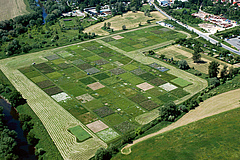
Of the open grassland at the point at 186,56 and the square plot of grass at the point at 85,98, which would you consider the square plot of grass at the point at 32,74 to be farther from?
the open grassland at the point at 186,56

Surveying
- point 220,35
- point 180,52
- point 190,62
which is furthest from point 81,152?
point 220,35

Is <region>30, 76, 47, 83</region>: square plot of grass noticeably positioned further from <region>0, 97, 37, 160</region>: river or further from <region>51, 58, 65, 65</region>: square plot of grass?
<region>0, 97, 37, 160</region>: river

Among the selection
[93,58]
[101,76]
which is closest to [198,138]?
[101,76]

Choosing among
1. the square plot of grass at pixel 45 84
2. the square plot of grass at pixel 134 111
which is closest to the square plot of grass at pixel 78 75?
the square plot of grass at pixel 45 84

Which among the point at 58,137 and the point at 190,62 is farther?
the point at 190,62

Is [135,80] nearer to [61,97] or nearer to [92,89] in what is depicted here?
[92,89]

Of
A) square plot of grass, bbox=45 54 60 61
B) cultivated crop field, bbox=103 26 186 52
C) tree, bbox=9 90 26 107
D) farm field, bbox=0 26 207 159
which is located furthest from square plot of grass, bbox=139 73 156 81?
tree, bbox=9 90 26 107

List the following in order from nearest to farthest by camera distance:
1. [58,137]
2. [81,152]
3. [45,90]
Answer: [81,152] → [58,137] → [45,90]

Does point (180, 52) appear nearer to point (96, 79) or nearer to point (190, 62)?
point (190, 62)
